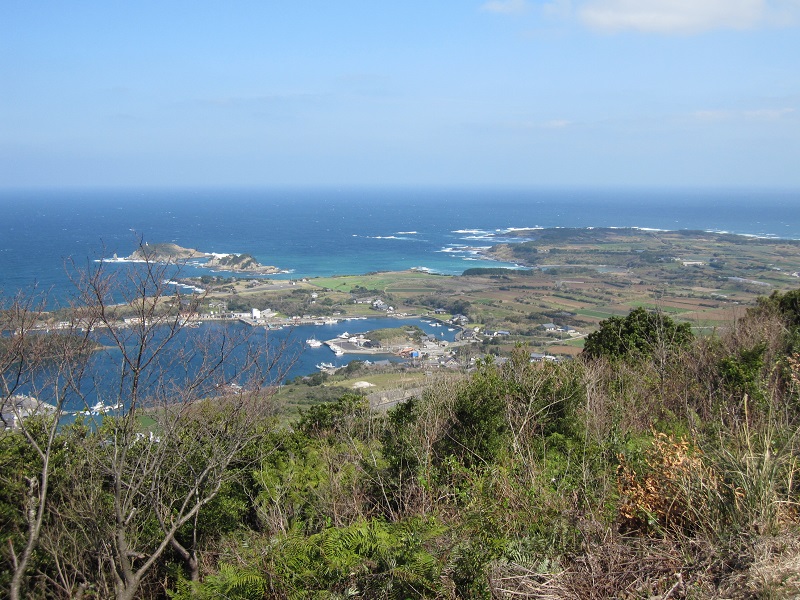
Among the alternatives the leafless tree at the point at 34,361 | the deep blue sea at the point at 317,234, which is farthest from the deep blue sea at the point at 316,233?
the leafless tree at the point at 34,361

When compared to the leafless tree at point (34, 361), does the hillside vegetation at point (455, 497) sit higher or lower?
lower

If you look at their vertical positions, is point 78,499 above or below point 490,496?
below

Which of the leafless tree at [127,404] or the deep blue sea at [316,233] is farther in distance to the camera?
the deep blue sea at [316,233]

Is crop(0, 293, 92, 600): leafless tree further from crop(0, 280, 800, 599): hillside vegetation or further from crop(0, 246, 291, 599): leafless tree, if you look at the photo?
crop(0, 280, 800, 599): hillside vegetation

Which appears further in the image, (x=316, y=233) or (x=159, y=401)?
(x=316, y=233)

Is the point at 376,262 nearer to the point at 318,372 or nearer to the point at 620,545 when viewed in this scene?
the point at 318,372

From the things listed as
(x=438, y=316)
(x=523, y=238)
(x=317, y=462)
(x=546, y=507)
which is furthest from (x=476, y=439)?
(x=523, y=238)

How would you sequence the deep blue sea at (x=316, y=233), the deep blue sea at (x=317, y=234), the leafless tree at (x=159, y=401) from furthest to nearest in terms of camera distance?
1. the deep blue sea at (x=316, y=233)
2. the deep blue sea at (x=317, y=234)
3. the leafless tree at (x=159, y=401)

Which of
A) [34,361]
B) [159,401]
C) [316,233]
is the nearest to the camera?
[34,361]

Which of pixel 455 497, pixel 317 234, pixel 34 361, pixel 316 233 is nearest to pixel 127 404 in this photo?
pixel 34 361

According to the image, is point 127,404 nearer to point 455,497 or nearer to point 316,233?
point 455,497

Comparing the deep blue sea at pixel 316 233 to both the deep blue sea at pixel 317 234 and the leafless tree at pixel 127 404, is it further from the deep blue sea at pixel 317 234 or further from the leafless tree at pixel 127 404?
the leafless tree at pixel 127 404
